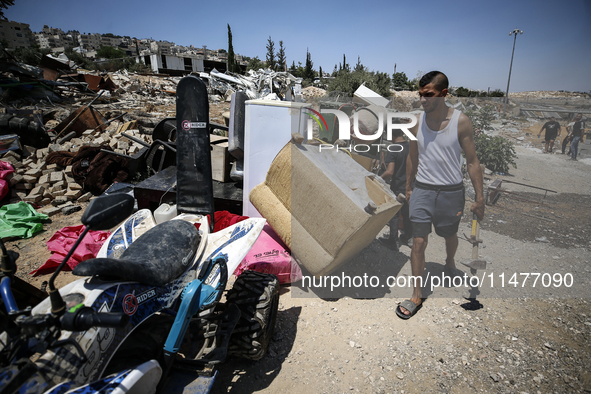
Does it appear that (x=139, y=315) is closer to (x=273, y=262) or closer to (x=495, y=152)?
(x=273, y=262)

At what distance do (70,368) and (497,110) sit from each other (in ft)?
11.1

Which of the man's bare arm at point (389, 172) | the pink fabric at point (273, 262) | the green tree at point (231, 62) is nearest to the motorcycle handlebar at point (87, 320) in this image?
the pink fabric at point (273, 262)

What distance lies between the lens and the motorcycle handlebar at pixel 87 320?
3.34ft

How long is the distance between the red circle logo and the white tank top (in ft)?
7.93

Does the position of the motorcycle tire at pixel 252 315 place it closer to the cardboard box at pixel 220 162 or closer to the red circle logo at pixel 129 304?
the red circle logo at pixel 129 304

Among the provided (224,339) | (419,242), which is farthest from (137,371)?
(419,242)

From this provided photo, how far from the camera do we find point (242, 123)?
4.19 metres

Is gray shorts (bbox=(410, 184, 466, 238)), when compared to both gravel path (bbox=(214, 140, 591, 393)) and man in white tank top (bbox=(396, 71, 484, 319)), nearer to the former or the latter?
man in white tank top (bbox=(396, 71, 484, 319))

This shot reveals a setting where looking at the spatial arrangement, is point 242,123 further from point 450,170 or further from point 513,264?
point 513,264

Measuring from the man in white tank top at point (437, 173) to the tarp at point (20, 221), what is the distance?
17.3 ft

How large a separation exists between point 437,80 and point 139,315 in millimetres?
2723

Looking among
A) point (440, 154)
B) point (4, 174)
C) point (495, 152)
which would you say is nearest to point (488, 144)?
point (495, 152)

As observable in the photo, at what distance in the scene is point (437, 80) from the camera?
2436 millimetres

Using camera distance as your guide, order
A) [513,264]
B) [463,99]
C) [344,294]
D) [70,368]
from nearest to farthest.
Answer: [70,368] < [463,99] < [513,264] < [344,294]
